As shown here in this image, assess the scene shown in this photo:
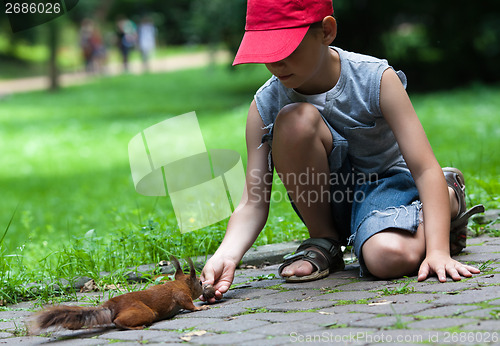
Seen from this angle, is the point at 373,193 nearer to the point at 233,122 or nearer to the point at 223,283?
the point at 223,283

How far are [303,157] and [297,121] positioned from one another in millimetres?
173

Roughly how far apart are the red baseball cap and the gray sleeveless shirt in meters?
0.36

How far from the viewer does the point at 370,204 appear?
3357 mm

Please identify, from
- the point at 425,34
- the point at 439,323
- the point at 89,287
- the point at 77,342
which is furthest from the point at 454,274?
the point at 425,34

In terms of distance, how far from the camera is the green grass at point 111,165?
4043 mm

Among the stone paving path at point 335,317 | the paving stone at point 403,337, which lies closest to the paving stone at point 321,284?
the stone paving path at point 335,317

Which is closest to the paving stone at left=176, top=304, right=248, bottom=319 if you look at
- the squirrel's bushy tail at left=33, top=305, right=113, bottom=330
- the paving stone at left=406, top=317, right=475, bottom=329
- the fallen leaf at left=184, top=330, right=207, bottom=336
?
the fallen leaf at left=184, top=330, right=207, bottom=336

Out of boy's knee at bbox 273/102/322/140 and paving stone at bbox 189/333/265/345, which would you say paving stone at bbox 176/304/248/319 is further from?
boy's knee at bbox 273/102/322/140

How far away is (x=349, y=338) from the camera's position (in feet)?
7.39

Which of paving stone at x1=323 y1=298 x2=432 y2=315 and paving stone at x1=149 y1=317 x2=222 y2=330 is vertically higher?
paving stone at x1=323 y1=298 x2=432 y2=315

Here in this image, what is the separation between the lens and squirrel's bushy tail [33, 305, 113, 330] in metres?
2.49

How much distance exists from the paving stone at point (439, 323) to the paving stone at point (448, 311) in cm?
5

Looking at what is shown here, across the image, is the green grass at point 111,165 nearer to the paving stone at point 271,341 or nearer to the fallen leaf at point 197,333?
the fallen leaf at point 197,333

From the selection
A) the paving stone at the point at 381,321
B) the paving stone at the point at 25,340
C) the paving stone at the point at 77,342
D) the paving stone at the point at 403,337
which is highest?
the paving stone at the point at 403,337
